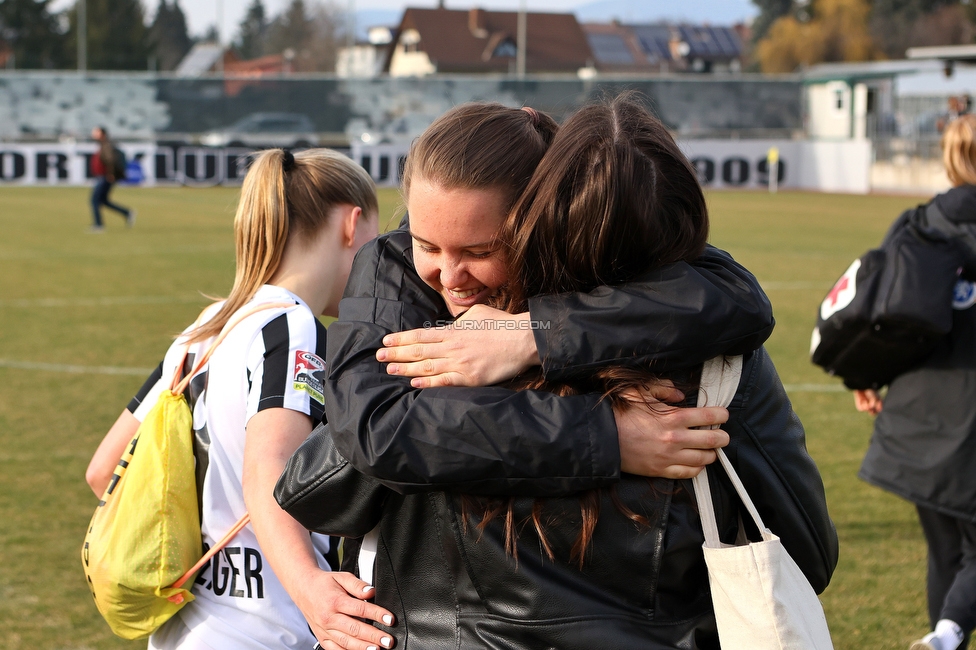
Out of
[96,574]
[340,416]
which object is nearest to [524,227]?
[340,416]

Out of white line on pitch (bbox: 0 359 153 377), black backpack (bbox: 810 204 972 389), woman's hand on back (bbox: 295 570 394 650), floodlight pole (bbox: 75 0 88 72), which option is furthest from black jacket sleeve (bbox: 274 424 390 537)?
floodlight pole (bbox: 75 0 88 72)

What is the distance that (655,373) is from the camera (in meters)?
1.57

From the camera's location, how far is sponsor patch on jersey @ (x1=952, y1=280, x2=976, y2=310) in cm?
385

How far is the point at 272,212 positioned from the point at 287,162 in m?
0.15

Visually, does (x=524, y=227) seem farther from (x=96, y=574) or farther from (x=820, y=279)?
(x=820, y=279)

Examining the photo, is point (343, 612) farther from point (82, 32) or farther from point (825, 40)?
point (825, 40)

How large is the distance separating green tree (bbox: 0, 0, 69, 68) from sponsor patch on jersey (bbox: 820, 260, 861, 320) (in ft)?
251

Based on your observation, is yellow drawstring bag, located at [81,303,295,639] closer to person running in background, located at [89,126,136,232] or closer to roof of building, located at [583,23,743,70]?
person running in background, located at [89,126,136,232]

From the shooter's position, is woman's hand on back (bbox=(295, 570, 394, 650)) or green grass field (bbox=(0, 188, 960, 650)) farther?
green grass field (bbox=(0, 188, 960, 650))

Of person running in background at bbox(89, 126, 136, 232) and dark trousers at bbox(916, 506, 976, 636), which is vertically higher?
person running in background at bbox(89, 126, 136, 232)

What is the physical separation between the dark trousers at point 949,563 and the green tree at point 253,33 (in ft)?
364

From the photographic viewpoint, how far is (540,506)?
154cm

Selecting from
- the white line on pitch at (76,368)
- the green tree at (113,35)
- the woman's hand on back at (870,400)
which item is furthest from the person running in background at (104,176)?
the green tree at (113,35)

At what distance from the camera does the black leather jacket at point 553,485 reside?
1.50m
